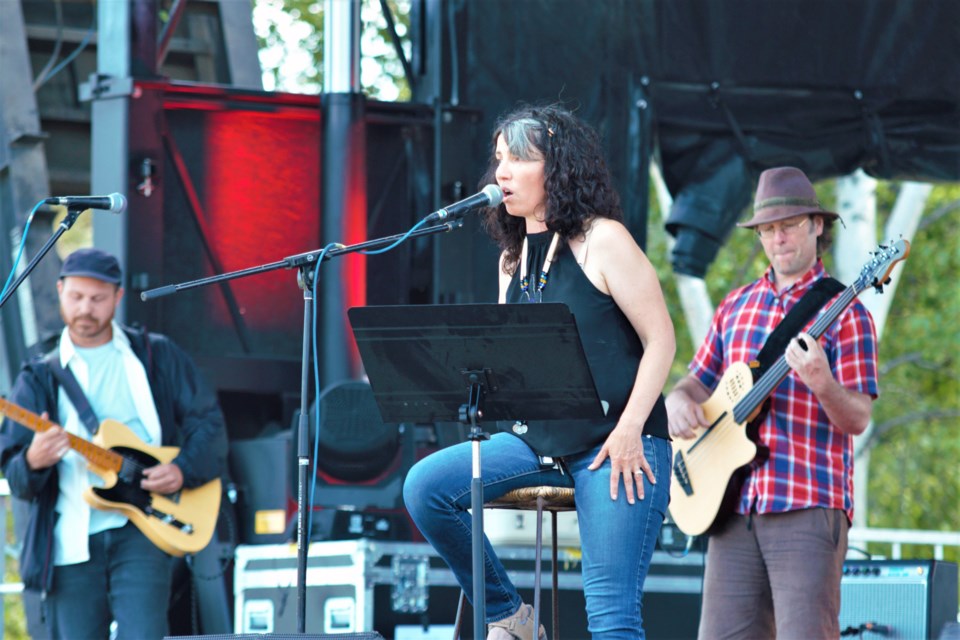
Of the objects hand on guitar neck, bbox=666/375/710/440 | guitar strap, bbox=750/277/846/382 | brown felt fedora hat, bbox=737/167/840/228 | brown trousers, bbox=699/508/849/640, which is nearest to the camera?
brown trousers, bbox=699/508/849/640

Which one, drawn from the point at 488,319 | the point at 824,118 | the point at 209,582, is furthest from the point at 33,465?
the point at 824,118

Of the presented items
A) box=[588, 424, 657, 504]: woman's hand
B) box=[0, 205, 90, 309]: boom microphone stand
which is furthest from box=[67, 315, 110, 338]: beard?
box=[588, 424, 657, 504]: woman's hand

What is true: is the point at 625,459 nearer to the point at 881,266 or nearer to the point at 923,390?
the point at 881,266

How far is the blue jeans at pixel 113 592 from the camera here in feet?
19.1

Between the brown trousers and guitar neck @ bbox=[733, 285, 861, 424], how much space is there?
0.38m

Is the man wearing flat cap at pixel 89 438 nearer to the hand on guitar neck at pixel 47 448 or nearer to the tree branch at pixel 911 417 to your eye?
the hand on guitar neck at pixel 47 448

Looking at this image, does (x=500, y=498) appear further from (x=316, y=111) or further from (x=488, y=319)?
(x=316, y=111)

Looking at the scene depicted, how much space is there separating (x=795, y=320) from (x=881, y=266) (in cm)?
35

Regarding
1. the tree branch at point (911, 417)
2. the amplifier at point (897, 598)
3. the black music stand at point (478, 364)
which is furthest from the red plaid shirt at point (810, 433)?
the tree branch at point (911, 417)

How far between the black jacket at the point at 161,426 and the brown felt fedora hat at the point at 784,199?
2.51 meters

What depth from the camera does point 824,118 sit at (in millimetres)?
7234

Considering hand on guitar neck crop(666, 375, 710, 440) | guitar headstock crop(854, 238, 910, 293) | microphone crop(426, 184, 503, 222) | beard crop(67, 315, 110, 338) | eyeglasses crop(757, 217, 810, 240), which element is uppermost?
eyeglasses crop(757, 217, 810, 240)

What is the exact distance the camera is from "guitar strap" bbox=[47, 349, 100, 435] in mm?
6012

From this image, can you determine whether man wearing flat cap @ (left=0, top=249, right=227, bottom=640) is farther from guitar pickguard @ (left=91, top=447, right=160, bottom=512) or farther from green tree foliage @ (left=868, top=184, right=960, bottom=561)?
green tree foliage @ (left=868, top=184, right=960, bottom=561)
